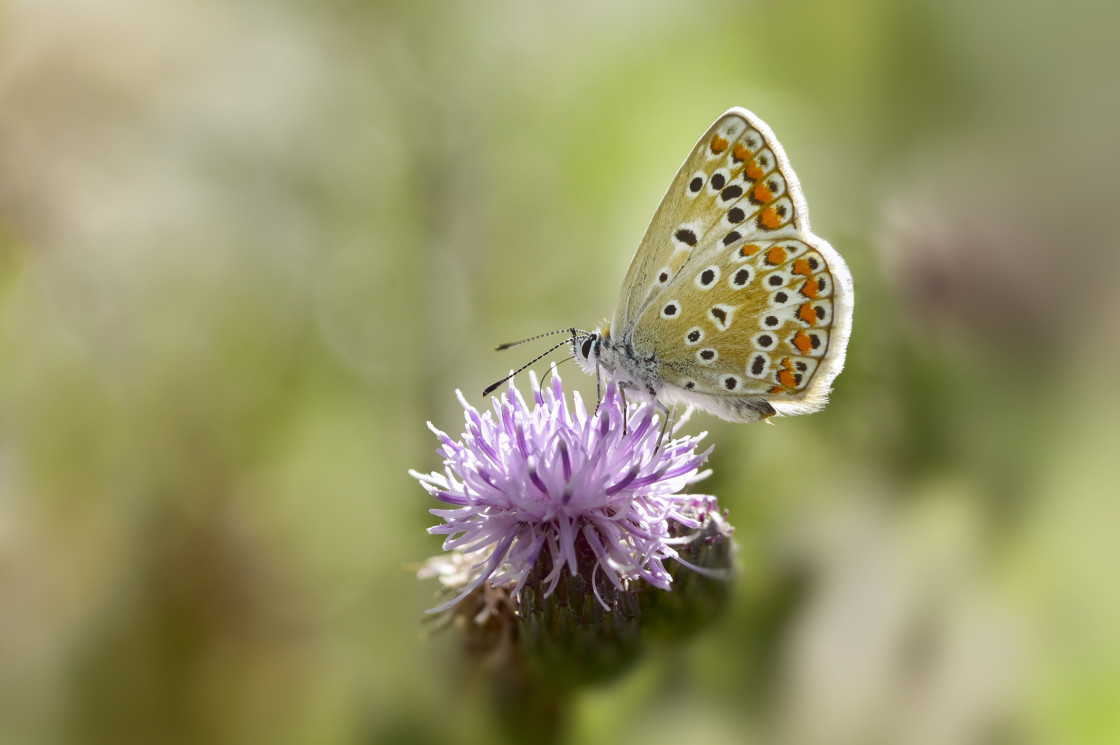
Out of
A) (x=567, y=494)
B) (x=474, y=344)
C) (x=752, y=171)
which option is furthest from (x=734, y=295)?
(x=474, y=344)

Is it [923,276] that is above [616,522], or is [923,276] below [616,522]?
above

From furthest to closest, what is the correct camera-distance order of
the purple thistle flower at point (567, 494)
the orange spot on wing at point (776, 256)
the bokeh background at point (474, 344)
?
1. the bokeh background at point (474, 344)
2. the orange spot on wing at point (776, 256)
3. the purple thistle flower at point (567, 494)

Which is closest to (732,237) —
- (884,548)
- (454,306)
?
(884,548)

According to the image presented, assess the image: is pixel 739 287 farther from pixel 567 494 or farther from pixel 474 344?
pixel 474 344

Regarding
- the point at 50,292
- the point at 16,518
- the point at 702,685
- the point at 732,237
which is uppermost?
the point at 50,292

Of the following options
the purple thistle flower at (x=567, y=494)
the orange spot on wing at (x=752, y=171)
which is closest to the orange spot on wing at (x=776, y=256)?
the orange spot on wing at (x=752, y=171)

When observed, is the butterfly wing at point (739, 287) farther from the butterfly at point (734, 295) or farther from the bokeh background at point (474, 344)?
the bokeh background at point (474, 344)

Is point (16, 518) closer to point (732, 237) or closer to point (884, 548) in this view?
point (732, 237)

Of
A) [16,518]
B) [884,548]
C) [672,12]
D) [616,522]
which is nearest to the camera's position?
[616,522]
